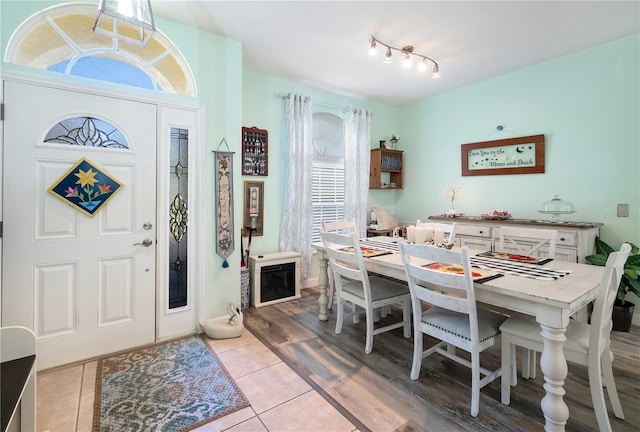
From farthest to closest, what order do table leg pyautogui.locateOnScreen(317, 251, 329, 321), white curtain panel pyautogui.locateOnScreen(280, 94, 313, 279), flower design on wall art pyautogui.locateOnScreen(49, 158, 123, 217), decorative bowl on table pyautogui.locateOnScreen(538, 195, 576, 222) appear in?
white curtain panel pyautogui.locateOnScreen(280, 94, 313, 279) < decorative bowl on table pyautogui.locateOnScreen(538, 195, 576, 222) < table leg pyautogui.locateOnScreen(317, 251, 329, 321) < flower design on wall art pyautogui.locateOnScreen(49, 158, 123, 217)

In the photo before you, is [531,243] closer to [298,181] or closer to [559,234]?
[559,234]

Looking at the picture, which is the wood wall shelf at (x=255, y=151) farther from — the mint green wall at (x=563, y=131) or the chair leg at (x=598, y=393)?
the chair leg at (x=598, y=393)

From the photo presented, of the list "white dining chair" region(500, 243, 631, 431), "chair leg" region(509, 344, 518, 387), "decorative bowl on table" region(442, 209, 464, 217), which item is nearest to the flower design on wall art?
"white dining chair" region(500, 243, 631, 431)

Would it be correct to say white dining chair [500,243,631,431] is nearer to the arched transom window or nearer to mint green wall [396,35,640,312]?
mint green wall [396,35,640,312]

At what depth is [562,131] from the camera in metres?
3.55

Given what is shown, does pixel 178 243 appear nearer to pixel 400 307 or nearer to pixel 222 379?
pixel 222 379

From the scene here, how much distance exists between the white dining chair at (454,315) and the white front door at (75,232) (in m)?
2.17

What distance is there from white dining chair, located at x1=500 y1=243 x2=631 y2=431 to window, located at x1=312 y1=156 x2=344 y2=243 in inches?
114

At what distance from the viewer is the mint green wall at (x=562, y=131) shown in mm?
3131

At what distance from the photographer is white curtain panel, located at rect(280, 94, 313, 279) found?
4.11 m

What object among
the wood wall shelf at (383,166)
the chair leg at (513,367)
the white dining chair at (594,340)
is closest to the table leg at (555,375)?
the white dining chair at (594,340)

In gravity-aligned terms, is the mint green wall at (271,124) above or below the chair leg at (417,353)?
above

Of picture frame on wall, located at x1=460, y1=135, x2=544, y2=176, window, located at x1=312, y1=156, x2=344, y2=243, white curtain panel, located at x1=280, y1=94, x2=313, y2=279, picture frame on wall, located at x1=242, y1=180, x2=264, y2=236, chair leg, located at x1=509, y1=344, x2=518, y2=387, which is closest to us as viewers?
chair leg, located at x1=509, y1=344, x2=518, y2=387

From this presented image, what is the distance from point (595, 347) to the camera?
64.8 inches
